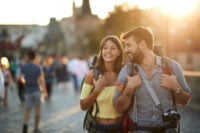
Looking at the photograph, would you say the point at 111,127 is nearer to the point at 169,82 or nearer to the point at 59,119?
the point at 169,82

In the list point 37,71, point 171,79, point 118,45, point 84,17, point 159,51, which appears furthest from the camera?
point 84,17

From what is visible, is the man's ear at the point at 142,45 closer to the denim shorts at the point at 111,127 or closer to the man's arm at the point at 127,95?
the man's arm at the point at 127,95

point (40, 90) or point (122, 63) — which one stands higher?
point (122, 63)

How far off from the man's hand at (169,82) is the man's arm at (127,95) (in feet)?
0.67

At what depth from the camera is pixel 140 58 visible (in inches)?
118

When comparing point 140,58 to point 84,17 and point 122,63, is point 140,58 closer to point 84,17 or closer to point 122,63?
point 122,63

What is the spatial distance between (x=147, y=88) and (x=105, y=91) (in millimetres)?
795

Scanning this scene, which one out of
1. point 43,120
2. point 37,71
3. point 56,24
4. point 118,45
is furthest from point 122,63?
point 56,24

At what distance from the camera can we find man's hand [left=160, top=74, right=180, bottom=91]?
9.52 feet

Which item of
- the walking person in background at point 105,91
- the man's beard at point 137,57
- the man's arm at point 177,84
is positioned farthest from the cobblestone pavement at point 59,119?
the man's beard at point 137,57

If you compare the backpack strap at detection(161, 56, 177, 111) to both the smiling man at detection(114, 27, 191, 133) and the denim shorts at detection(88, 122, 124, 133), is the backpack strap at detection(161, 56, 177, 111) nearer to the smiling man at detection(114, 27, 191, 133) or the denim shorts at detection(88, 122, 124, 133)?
the smiling man at detection(114, 27, 191, 133)

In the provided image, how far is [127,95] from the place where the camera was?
2.95 m

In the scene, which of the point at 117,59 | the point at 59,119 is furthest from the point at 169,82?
the point at 59,119

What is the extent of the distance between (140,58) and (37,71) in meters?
4.83
